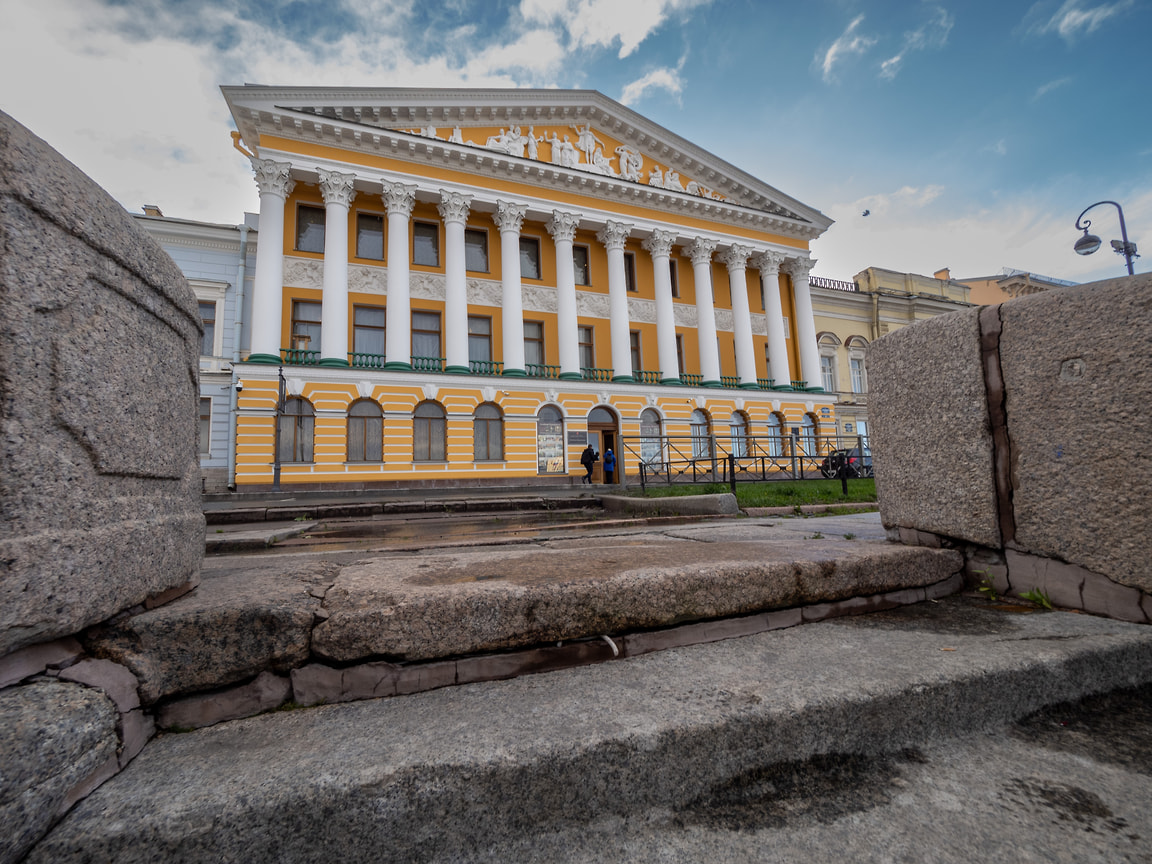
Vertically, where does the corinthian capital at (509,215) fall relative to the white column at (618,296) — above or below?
above

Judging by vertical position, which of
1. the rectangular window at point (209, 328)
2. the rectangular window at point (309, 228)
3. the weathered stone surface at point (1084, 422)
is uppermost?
the rectangular window at point (309, 228)

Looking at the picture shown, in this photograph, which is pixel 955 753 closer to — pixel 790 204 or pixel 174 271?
pixel 174 271

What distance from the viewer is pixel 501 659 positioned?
134 centimetres

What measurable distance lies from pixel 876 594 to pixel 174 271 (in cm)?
262

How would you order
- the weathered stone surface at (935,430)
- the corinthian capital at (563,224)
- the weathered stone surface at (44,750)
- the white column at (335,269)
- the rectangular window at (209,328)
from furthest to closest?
1. the corinthian capital at (563,224)
2. the rectangular window at (209,328)
3. the white column at (335,269)
4. the weathered stone surface at (935,430)
5. the weathered stone surface at (44,750)

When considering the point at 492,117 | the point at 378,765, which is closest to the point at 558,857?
the point at 378,765

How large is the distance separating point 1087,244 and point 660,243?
13268 mm

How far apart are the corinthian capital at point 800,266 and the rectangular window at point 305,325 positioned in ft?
68.8

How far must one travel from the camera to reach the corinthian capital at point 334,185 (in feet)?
54.9

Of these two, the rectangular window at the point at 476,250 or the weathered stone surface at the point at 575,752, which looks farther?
the rectangular window at the point at 476,250

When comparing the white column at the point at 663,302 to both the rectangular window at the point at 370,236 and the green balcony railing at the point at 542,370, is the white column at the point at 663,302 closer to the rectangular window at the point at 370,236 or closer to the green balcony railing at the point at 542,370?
the green balcony railing at the point at 542,370

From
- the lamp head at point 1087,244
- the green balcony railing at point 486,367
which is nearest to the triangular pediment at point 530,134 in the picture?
the green balcony railing at point 486,367

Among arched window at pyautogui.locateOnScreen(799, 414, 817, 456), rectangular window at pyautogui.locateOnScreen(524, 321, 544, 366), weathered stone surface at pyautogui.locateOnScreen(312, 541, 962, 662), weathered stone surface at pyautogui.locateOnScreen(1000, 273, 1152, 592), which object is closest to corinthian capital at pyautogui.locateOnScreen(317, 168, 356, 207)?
rectangular window at pyautogui.locateOnScreen(524, 321, 544, 366)

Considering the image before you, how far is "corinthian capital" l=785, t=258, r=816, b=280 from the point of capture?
24.2m
